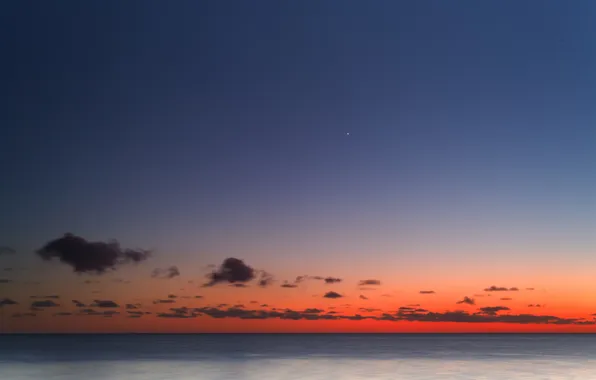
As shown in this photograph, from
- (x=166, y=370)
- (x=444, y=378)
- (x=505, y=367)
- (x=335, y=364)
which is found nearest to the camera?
(x=444, y=378)

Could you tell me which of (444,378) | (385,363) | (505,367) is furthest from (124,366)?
(505,367)

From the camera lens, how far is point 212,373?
30.4 m

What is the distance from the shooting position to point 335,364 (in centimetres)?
3716

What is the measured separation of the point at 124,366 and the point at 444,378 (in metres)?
16.9

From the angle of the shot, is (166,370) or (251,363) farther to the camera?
(251,363)

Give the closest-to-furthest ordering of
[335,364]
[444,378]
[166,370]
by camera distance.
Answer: [444,378], [166,370], [335,364]

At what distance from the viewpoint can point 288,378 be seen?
28.8 metres

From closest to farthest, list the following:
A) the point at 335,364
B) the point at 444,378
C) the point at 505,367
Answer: the point at 444,378, the point at 505,367, the point at 335,364

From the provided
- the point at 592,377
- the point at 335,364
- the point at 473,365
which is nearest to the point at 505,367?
the point at 473,365

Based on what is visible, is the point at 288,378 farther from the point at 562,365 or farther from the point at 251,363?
the point at 562,365

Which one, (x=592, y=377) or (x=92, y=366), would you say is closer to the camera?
(x=592, y=377)

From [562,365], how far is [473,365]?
525 cm

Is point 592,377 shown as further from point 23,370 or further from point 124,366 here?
point 23,370

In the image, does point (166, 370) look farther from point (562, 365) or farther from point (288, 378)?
point (562, 365)
